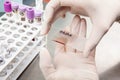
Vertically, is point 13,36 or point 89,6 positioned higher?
point 89,6

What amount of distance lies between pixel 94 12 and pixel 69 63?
0.24 meters

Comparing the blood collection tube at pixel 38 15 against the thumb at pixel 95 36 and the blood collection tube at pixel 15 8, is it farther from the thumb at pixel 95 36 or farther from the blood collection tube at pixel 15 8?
the thumb at pixel 95 36

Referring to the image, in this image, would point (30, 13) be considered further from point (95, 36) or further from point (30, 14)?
point (95, 36)

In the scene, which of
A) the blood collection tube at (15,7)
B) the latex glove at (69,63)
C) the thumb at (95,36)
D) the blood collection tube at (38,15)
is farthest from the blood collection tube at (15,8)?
the thumb at (95,36)

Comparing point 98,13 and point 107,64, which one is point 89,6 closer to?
point 98,13

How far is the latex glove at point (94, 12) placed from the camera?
1.77 ft

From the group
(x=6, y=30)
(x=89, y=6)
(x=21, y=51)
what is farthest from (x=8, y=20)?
(x=89, y=6)

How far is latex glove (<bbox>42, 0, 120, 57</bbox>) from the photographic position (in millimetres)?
541

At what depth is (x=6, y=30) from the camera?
3.71 ft

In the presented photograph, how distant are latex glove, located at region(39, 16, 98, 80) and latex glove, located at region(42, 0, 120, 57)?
0.10 m

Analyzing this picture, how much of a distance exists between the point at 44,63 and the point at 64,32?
0.12 meters

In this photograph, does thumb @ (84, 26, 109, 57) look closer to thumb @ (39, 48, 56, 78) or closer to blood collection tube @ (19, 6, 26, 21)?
thumb @ (39, 48, 56, 78)

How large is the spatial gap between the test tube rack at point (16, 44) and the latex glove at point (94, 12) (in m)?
0.45

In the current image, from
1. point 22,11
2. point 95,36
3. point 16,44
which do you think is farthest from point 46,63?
point 22,11
